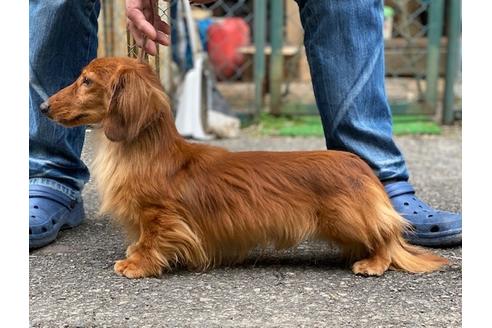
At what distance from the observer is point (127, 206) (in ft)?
6.50

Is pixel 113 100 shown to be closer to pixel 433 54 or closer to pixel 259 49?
pixel 259 49

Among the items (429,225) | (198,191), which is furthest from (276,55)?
(198,191)

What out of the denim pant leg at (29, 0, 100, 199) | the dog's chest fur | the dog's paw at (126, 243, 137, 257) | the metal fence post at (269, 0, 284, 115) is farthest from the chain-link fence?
the dog's paw at (126, 243, 137, 257)

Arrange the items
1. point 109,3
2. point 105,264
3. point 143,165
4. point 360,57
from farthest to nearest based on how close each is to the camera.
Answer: point 109,3 → point 360,57 → point 105,264 → point 143,165

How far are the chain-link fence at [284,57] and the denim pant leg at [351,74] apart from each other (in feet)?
6.62

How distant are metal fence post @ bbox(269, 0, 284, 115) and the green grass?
11 centimetres

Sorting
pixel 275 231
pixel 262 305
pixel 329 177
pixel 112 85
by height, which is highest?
pixel 112 85

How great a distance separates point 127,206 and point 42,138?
0.57 metres

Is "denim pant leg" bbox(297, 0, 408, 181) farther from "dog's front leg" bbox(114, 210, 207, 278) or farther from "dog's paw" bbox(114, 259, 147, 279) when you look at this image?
"dog's paw" bbox(114, 259, 147, 279)

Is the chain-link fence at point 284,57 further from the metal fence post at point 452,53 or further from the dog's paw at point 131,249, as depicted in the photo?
the dog's paw at point 131,249

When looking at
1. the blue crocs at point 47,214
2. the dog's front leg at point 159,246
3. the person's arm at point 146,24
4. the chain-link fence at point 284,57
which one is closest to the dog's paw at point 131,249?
the dog's front leg at point 159,246

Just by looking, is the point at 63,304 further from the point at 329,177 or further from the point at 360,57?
the point at 360,57

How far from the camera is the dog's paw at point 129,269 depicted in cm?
197

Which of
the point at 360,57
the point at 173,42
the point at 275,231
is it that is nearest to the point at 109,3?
the point at 173,42
